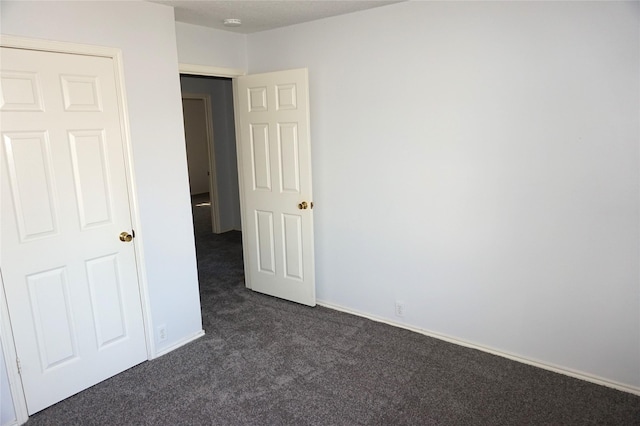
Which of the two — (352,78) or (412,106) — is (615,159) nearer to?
(412,106)

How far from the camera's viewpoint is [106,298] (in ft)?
9.08

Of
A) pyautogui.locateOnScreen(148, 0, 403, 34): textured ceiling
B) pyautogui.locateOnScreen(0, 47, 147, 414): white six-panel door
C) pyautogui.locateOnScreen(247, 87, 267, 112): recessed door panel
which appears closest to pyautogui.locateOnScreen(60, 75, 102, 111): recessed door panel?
pyautogui.locateOnScreen(0, 47, 147, 414): white six-panel door

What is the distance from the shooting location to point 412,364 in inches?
114

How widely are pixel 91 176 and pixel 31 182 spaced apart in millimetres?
327

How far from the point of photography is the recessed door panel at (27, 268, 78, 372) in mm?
2451

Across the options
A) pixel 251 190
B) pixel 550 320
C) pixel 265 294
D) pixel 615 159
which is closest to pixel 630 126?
pixel 615 159

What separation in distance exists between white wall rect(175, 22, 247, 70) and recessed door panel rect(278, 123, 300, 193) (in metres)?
0.79

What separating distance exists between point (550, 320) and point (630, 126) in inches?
50.1

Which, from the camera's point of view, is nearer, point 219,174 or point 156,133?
point 156,133

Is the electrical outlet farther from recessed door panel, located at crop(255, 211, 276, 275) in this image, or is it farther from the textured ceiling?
the textured ceiling

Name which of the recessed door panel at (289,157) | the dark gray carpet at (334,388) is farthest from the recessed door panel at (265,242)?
the dark gray carpet at (334,388)

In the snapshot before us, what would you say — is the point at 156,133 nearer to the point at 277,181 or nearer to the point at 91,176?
the point at 91,176

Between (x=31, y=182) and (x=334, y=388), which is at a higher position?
(x=31, y=182)

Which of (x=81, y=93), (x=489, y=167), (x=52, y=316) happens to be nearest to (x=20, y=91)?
(x=81, y=93)
